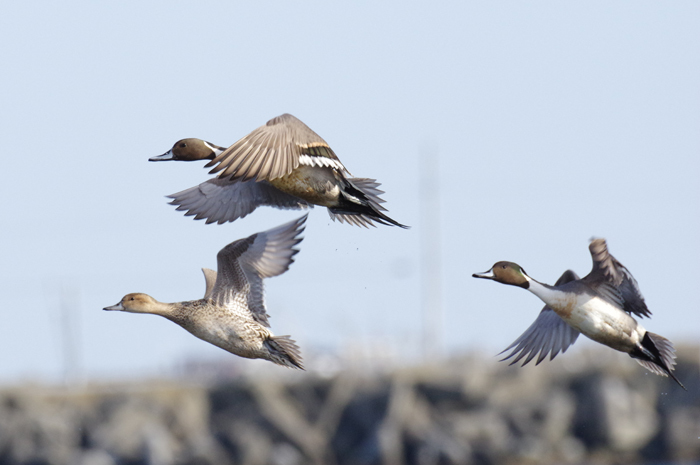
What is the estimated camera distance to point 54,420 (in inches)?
1029

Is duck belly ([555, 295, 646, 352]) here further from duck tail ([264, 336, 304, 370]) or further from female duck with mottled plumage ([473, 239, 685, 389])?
duck tail ([264, 336, 304, 370])

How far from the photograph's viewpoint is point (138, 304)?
6730mm

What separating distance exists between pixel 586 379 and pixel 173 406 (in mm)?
9563

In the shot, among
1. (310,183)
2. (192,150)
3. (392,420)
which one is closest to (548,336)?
(310,183)

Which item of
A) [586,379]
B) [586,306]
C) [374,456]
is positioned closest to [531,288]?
[586,306]

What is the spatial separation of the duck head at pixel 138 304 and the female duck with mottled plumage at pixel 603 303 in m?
1.99

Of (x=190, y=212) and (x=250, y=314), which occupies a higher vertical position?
(x=190, y=212)

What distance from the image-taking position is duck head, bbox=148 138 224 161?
6.69 metres

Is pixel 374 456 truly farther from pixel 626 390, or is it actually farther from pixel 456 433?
pixel 626 390

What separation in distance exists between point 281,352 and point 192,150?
4.29 feet

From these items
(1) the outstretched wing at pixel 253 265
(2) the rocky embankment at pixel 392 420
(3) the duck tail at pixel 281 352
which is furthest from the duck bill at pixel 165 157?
(2) the rocky embankment at pixel 392 420

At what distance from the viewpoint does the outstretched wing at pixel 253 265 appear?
682 cm

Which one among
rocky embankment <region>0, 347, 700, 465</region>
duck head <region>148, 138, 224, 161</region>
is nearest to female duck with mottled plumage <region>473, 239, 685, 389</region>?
duck head <region>148, 138, 224, 161</region>

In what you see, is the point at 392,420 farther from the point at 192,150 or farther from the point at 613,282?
the point at 613,282
